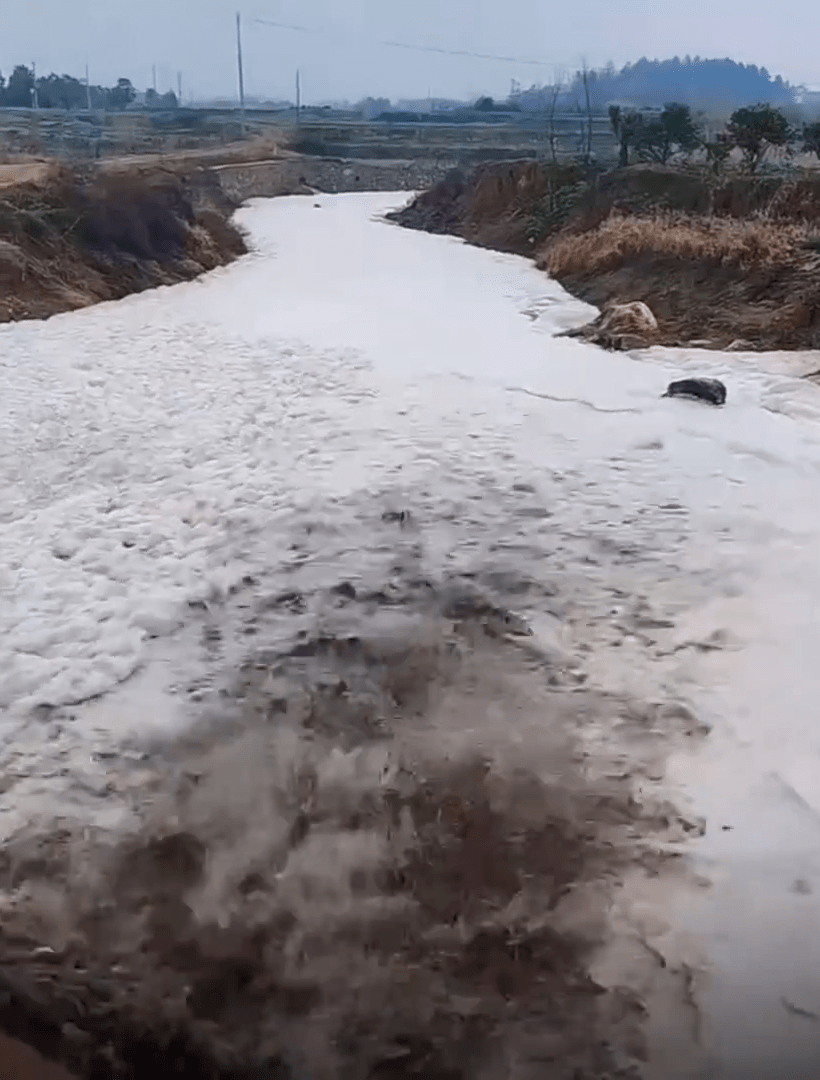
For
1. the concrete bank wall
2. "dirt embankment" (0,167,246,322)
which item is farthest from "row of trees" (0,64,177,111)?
"dirt embankment" (0,167,246,322)

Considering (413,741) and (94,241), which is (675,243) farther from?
(413,741)

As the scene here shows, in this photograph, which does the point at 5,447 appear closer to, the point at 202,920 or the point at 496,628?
the point at 496,628

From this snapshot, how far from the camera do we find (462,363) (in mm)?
9055

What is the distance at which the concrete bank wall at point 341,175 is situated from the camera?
1299 inches

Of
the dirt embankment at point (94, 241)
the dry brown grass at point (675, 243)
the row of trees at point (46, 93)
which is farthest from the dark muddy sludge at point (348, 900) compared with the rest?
the row of trees at point (46, 93)

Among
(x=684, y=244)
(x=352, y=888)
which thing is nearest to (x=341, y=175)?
(x=684, y=244)

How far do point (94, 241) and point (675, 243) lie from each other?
7500mm

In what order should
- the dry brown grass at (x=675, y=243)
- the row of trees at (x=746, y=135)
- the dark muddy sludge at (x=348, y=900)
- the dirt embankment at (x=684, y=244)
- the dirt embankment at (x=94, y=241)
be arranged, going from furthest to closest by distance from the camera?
the row of trees at (x=746, y=135) < the dirt embankment at (x=94, y=241) < the dry brown grass at (x=675, y=243) < the dirt embankment at (x=684, y=244) < the dark muddy sludge at (x=348, y=900)

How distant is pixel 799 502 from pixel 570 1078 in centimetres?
383

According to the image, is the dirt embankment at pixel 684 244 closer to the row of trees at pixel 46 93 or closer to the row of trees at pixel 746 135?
the row of trees at pixel 746 135

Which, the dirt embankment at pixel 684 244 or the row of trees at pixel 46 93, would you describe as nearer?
the dirt embankment at pixel 684 244

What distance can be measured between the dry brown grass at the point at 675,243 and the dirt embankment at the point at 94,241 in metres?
5.44

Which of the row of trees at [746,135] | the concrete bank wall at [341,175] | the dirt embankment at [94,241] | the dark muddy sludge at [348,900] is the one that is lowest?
the dark muddy sludge at [348,900]

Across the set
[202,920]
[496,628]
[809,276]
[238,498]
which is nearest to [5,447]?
[238,498]
